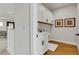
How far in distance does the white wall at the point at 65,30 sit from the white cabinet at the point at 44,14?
0.08m

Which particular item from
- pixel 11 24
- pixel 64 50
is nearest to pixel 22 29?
pixel 11 24

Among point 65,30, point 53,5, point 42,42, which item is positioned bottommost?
point 42,42

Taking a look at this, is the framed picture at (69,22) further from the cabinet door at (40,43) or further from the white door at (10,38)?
the white door at (10,38)

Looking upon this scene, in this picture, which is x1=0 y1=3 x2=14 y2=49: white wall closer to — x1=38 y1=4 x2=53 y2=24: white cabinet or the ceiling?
x1=38 y1=4 x2=53 y2=24: white cabinet

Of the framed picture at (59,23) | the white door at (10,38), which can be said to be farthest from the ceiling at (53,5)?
the white door at (10,38)

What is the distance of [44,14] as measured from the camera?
135cm

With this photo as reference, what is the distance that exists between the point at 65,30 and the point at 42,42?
37 cm

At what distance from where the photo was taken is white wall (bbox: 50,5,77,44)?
129 centimetres

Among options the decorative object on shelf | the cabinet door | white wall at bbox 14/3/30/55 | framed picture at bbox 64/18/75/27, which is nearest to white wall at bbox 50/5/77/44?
framed picture at bbox 64/18/75/27

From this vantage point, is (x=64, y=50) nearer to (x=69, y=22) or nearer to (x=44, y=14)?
(x=69, y=22)

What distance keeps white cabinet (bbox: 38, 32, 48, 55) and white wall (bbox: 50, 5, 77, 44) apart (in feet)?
0.34

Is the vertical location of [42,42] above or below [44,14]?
below
